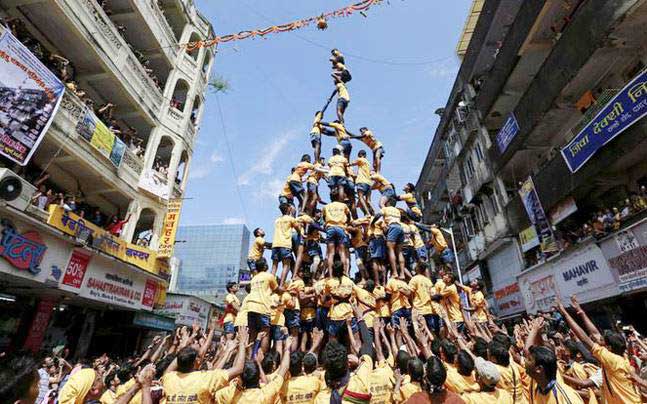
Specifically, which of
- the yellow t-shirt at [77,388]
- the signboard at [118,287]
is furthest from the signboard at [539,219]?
the signboard at [118,287]

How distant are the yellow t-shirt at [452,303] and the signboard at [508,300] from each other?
12916 mm

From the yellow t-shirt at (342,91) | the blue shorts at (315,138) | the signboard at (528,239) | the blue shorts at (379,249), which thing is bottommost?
the blue shorts at (379,249)

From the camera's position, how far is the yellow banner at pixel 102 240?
11.2 m

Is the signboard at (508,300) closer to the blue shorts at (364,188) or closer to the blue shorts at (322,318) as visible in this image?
the blue shorts at (364,188)

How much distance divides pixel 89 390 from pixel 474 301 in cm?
822

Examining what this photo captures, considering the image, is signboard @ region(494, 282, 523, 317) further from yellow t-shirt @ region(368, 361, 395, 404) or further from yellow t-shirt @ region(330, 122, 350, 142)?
yellow t-shirt @ region(368, 361, 395, 404)

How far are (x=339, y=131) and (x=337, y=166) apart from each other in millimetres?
2567

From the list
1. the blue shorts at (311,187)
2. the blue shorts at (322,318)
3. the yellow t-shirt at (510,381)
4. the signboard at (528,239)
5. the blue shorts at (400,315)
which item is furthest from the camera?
the signboard at (528,239)

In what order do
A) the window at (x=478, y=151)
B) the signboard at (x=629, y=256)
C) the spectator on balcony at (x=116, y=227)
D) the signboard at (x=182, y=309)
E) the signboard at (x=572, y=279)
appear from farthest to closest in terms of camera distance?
the window at (x=478, y=151)
the signboard at (x=182, y=309)
the spectator on balcony at (x=116, y=227)
the signboard at (x=572, y=279)
the signboard at (x=629, y=256)

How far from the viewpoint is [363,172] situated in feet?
35.1

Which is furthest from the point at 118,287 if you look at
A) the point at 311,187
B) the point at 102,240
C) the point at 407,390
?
the point at 407,390

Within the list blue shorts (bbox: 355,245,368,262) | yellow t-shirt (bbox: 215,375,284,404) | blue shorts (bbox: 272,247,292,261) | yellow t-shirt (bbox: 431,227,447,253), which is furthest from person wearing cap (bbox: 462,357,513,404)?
yellow t-shirt (bbox: 431,227,447,253)

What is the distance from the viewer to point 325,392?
3.71 metres

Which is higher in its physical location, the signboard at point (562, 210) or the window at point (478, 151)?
the window at point (478, 151)
